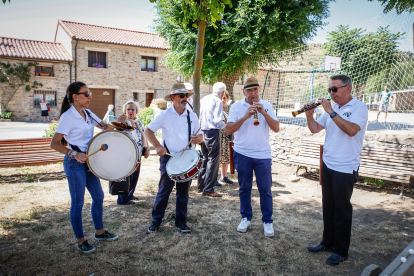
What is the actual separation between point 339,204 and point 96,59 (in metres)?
23.2

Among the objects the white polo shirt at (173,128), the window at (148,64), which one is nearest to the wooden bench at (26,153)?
the white polo shirt at (173,128)

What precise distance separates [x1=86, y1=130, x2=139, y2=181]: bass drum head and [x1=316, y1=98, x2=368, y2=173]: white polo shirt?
213 centimetres

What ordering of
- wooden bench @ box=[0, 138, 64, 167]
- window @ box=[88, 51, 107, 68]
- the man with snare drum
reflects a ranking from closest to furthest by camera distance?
the man with snare drum → wooden bench @ box=[0, 138, 64, 167] → window @ box=[88, 51, 107, 68]

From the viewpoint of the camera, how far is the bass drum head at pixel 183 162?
131 inches

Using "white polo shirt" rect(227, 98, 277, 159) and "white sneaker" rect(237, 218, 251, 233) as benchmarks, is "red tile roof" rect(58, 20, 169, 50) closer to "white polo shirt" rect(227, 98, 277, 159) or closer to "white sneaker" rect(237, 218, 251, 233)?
"white polo shirt" rect(227, 98, 277, 159)

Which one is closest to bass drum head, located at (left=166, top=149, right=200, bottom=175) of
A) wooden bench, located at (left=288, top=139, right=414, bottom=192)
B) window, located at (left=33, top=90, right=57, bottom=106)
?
wooden bench, located at (left=288, top=139, right=414, bottom=192)

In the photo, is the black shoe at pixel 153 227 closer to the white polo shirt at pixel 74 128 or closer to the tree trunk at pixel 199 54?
the white polo shirt at pixel 74 128

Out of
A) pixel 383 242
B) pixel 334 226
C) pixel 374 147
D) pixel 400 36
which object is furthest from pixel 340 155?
pixel 400 36

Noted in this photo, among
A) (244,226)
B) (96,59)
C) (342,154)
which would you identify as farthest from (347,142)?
(96,59)

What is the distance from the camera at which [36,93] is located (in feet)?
70.7

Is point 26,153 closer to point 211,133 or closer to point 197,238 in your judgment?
point 211,133

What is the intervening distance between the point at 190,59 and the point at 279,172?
23.2 ft

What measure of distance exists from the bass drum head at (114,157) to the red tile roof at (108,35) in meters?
19.8

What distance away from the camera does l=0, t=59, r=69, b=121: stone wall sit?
20984mm
